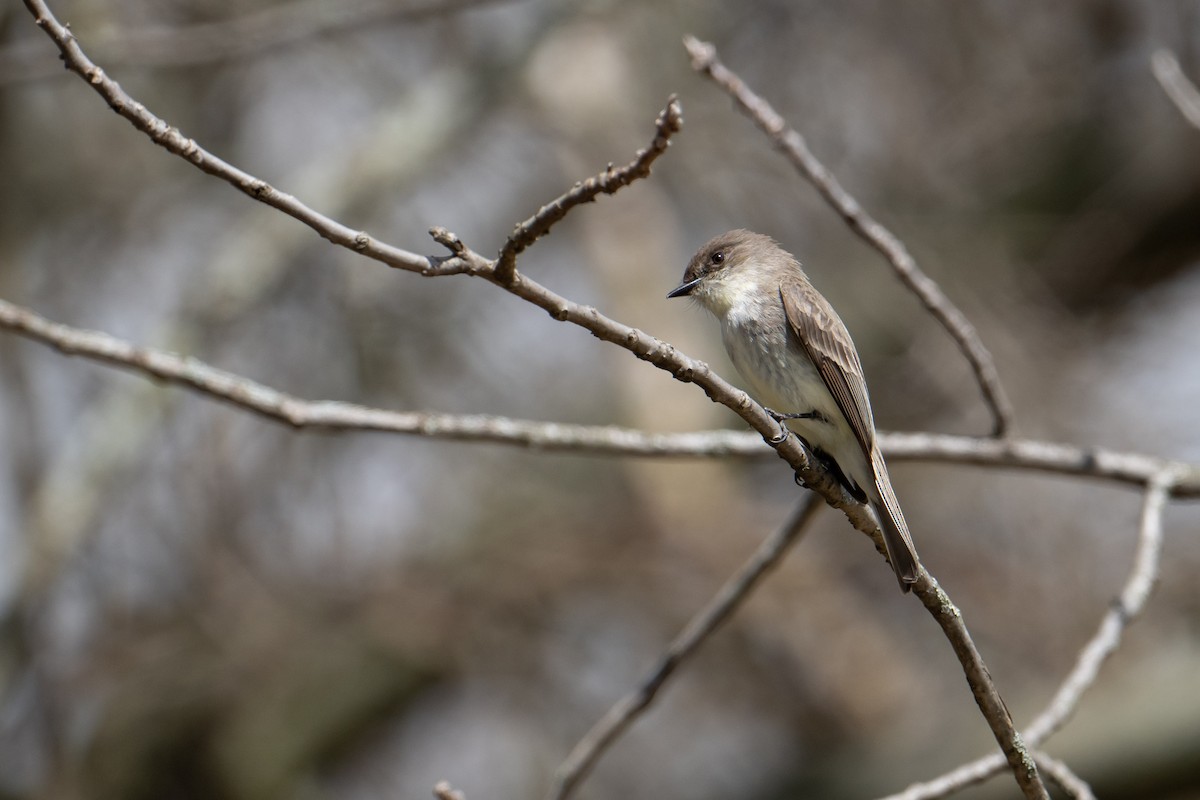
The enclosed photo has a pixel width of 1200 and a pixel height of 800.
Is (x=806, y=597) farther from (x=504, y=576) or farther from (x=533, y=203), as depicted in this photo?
(x=533, y=203)

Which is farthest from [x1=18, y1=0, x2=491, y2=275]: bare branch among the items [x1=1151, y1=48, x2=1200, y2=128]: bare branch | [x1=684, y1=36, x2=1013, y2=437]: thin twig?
[x1=1151, y1=48, x2=1200, y2=128]: bare branch

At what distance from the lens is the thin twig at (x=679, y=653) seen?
3.79 metres

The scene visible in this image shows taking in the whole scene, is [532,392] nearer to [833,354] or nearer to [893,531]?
[833,354]

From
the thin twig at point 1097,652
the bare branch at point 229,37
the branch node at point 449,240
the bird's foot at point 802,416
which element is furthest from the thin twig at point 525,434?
the bare branch at point 229,37

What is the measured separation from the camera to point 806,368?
154 inches

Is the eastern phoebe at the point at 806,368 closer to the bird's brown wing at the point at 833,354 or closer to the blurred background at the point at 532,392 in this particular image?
the bird's brown wing at the point at 833,354

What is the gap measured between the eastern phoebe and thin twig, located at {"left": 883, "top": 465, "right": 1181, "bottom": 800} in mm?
582

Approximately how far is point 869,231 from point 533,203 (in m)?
5.73

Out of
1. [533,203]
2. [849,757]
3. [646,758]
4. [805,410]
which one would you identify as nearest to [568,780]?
[805,410]

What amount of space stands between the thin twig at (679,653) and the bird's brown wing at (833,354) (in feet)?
0.92

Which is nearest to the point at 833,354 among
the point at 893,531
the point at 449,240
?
the point at 893,531

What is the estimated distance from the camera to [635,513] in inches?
326

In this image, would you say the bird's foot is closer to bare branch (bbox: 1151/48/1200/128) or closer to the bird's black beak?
the bird's black beak

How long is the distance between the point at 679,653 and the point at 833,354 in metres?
1.06
